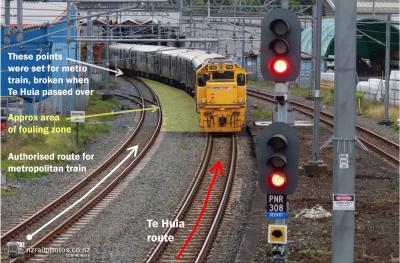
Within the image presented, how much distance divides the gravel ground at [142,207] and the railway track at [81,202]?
32 centimetres

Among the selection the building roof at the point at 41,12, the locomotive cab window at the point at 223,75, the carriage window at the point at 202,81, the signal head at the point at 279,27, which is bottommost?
the carriage window at the point at 202,81

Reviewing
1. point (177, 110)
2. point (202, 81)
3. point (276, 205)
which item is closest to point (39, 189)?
point (202, 81)

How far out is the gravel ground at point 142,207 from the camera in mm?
12470

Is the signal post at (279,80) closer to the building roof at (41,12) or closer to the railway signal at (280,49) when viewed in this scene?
the railway signal at (280,49)

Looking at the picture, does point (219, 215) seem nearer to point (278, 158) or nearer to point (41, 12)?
point (278, 158)

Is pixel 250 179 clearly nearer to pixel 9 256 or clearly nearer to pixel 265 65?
pixel 9 256

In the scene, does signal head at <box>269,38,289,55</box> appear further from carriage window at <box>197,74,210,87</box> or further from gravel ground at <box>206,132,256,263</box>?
carriage window at <box>197,74,210,87</box>

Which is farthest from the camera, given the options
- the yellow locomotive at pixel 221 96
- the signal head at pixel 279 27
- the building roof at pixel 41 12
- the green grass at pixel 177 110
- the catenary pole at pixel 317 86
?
the building roof at pixel 41 12

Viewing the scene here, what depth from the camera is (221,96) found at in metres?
25.7

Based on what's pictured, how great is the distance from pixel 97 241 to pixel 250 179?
6657 millimetres

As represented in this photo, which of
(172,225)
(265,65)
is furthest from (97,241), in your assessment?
(265,65)

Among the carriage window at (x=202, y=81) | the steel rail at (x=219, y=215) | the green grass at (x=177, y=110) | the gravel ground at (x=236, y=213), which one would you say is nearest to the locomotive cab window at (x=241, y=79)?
the carriage window at (x=202, y=81)

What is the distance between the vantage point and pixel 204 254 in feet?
39.3

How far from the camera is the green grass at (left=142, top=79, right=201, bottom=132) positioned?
2942cm
